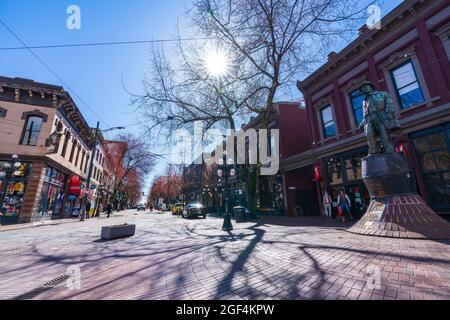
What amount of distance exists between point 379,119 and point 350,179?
7044 millimetres

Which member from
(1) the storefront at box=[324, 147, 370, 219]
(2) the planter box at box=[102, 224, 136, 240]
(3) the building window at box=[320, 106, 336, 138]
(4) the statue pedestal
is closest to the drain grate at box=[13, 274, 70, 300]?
(2) the planter box at box=[102, 224, 136, 240]

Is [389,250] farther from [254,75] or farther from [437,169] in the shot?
[254,75]

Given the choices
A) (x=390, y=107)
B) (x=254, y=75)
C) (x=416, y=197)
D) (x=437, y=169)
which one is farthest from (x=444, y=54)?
(x=254, y=75)

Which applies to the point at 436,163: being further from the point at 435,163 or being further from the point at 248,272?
the point at 248,272

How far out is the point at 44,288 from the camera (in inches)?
126

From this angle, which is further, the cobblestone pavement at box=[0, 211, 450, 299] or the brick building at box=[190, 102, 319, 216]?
the brick building at box=[190, 102, 319, 216]

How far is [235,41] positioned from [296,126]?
1125cm

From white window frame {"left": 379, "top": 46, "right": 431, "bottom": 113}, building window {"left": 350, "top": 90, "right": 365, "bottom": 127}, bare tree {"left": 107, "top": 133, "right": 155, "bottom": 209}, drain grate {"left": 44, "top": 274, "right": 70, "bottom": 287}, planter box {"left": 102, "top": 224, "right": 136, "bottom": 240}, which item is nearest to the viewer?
drain grate {"left": 44, "top": 274, "right": 70, "bottom": 287}

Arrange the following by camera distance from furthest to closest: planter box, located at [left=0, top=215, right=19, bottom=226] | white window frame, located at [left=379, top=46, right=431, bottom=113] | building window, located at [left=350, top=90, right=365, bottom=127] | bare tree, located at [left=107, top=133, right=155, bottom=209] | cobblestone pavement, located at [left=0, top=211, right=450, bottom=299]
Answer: bare tree, located at [left=107, top=133, right=155, bottom=209], planter box, located at [left=0, top=215, right=19, bottom=226], building window, located at [left=350, top=90, right=365, bottom=127], white window frame, located at [left=379, top=46, right=431, bottom=113], cobblestone pavement, located at [left=0, top=211, right=450, bottom=299]

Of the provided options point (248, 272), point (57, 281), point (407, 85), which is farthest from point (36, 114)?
point (407, 85)

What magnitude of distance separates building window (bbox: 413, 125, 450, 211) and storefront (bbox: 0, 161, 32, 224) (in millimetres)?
25365

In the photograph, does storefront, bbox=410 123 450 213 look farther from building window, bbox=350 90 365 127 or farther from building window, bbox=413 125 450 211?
building window, bbox=350 90 365 127

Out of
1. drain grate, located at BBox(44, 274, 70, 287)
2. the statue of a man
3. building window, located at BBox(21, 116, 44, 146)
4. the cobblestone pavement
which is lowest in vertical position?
drain grate, located at BBox(44, 274, 70, 287)

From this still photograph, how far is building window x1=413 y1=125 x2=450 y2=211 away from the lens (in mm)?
9066
